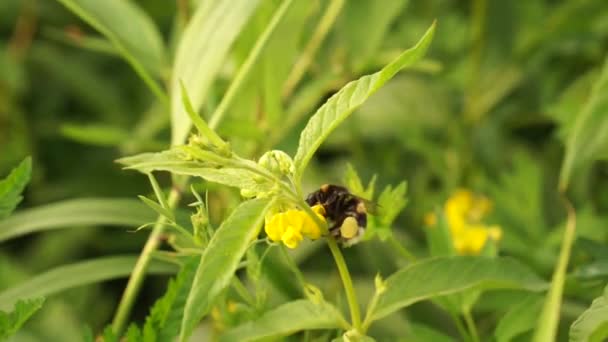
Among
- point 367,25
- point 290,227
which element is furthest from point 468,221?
point 290,227

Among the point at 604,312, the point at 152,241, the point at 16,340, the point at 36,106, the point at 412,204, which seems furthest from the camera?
the point at 36,106

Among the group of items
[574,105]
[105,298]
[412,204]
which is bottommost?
[105,298]

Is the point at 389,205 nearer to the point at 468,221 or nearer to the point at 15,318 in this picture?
the point at 15,318

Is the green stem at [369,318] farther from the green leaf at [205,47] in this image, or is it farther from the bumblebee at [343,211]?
the green leaf at [205,47]

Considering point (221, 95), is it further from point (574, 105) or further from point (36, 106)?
point (36, 106)

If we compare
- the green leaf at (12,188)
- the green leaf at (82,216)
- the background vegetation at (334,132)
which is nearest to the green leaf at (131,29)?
the background vegetation at (334,132)

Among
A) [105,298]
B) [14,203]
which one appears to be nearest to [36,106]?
[105,298]
